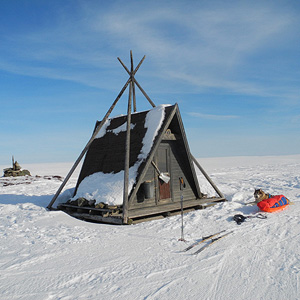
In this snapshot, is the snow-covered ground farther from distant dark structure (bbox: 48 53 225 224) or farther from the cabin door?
the cabin door

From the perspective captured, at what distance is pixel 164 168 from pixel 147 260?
622 cm

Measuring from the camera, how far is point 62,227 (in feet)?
31.1

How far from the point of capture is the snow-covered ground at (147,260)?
17.0 feet

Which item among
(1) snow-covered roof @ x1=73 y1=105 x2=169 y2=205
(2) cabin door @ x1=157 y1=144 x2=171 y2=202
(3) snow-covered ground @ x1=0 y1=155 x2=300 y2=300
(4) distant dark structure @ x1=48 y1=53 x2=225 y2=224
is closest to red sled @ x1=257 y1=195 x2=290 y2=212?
(3) snow-covered ground @ x1=0 y1=155 x2=300 y2=300

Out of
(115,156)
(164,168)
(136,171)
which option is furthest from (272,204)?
(115,156)

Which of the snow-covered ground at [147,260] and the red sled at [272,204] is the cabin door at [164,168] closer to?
the snow-covered ground at [147,260]

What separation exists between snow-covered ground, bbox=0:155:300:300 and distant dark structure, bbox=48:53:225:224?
1.07 metres

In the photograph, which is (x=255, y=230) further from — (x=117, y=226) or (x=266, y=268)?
(x=117, y=226)

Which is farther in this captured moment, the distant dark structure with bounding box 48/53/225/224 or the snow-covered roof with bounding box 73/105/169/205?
the snow-covered roof with bounding box 73/105/169/205

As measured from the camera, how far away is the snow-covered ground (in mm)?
5168

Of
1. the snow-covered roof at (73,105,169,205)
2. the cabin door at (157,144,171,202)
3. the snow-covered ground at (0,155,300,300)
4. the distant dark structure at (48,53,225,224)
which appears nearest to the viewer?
the snow-covered ground at (0,155,300,300)

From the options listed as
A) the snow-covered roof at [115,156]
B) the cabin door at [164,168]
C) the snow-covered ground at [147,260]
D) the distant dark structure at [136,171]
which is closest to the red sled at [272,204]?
the snow-covered ground at [147,260]

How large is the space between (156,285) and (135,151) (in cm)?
699

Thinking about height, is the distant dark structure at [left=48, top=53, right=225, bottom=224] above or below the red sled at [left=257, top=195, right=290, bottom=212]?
above
